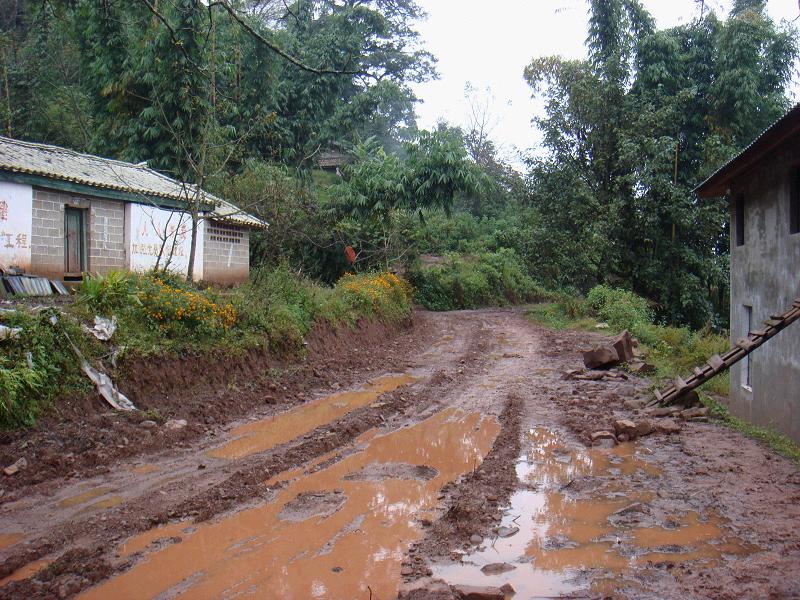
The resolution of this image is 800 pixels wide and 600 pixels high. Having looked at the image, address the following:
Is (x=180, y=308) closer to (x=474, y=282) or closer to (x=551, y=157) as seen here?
(x=551, y=157)

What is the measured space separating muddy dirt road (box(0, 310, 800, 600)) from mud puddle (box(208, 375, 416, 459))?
2.5 inches

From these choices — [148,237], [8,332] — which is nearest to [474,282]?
[148,237]

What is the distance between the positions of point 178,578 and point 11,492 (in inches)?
111

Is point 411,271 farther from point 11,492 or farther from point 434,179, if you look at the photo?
point 11,492

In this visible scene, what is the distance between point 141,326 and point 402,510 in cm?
608

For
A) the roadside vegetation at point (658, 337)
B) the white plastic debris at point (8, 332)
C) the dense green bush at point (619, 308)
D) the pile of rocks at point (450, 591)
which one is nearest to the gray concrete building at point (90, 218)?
the white plastic debris at point (8, 332)

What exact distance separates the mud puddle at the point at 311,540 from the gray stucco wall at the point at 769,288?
5543 millimetres

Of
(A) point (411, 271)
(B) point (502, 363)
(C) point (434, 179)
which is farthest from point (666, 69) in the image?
(B) point (502, 363)

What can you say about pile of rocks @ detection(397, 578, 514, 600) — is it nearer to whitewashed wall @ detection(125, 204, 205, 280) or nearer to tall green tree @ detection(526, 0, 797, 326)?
whitewashed wall @ detection(125, 204, 205, 280)

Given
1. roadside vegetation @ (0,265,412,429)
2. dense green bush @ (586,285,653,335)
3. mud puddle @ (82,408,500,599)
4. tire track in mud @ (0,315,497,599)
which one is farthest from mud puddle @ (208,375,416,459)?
dense green bush @ (586,285,653,335)

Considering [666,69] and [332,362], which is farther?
[666,69]

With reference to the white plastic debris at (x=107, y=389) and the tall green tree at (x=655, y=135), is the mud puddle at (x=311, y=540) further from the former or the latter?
the tall green tree at (x=655, y=135)

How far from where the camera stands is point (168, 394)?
1003cm

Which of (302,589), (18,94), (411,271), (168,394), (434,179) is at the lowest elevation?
(302,589)
